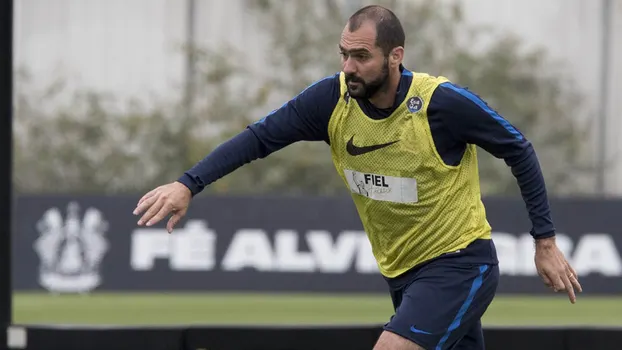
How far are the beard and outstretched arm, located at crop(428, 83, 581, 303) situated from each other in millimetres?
234

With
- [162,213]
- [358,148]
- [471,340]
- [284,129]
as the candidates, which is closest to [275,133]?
[284,129]

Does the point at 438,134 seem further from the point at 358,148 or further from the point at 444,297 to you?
the point at 444,297

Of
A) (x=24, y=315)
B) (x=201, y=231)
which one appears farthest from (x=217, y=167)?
(x=201, y=231)

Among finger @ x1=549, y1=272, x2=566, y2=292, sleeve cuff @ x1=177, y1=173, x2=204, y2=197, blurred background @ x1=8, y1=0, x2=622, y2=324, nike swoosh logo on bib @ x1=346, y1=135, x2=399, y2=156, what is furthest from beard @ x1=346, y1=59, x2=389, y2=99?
blurred background @ x1=8, y1=0, x2=622, y2=324

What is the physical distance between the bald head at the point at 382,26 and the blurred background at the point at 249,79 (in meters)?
16.6

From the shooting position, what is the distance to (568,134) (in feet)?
79.0

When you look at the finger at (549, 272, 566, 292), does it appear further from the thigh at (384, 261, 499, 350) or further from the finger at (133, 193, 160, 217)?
the finger at (133, 193, 160, 217)

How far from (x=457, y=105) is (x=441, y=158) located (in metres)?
0.24

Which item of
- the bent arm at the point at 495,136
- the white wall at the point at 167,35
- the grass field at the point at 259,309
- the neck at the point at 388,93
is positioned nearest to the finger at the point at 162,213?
the neck at the point at 388,93

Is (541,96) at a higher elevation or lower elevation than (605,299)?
higher

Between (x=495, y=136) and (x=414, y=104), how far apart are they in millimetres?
370
